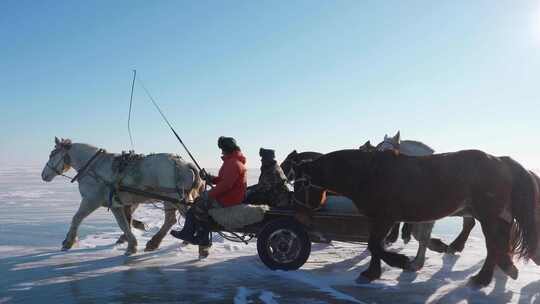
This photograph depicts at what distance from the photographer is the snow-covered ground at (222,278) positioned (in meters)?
4.67

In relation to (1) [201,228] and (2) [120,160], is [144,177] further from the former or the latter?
(1) [201,228]

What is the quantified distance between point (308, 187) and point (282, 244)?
32.7 inches

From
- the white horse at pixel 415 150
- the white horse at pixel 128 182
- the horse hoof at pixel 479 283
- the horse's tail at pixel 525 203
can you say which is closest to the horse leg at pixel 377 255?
the horse hoof at pixel 479 283

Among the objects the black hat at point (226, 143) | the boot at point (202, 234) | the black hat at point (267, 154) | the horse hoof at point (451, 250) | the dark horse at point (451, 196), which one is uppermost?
the black hat at point (226, 143)

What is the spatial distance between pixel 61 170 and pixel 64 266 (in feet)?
9.00

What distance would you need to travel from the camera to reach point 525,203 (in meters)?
5.06

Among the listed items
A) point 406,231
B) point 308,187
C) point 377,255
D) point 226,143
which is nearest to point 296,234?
point 308,187

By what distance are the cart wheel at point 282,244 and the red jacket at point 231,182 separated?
2.24ft

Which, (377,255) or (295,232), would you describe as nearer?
(377,255)

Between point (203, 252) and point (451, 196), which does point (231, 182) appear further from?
point (451, 196)

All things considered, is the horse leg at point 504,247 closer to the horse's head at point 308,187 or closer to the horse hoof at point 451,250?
the horse's head at point 308,187

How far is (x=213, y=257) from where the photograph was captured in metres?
7.04

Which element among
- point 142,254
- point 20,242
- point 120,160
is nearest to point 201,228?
point 142,254

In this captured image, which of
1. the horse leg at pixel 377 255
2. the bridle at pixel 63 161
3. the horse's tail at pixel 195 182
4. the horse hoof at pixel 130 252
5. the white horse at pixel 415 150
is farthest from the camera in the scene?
the bridle at pixel 63 161
